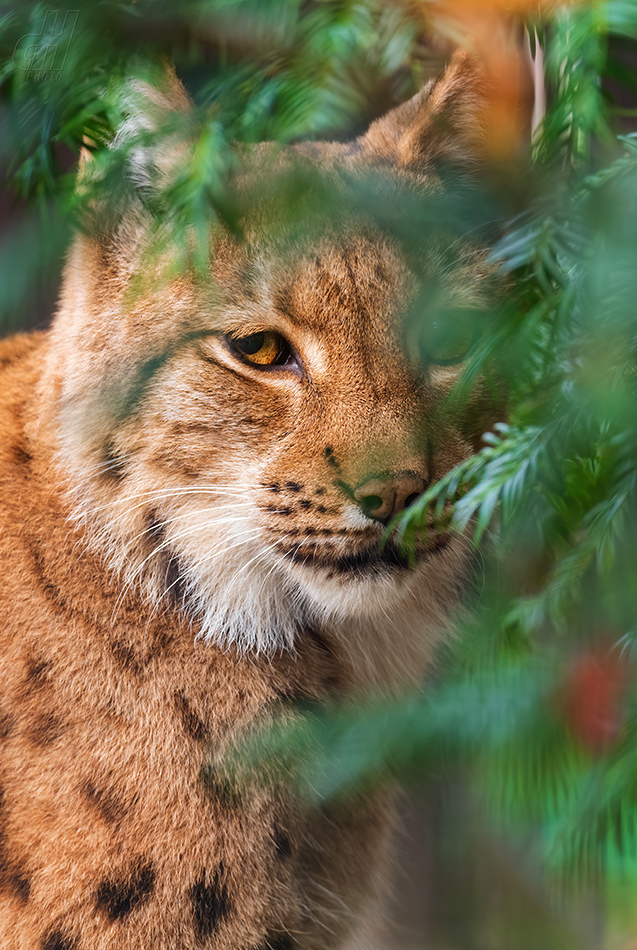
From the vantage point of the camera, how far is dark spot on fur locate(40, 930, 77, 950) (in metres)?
1.49

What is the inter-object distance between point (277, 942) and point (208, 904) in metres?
0.17

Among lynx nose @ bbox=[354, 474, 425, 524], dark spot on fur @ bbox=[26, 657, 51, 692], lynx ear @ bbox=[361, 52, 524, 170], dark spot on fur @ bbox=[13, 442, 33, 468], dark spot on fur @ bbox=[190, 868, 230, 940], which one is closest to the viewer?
lynx ear @ bbox=[361, 52, 524, 170]

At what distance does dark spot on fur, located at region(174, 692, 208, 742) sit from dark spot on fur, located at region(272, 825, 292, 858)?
20cm

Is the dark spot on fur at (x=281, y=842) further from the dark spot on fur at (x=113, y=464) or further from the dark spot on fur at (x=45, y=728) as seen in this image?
the dark spot on fur at (x=113, y=464)

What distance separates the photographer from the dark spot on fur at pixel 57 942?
58.6 inches

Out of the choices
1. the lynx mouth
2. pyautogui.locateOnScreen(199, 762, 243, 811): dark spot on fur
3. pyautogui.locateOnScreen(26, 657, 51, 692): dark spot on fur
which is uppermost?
the lynx mouth

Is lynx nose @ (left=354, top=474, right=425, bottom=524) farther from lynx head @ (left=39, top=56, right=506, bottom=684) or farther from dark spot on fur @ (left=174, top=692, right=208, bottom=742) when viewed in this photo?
dark spot on fur @ (left=174, top=692, right=208, bottom=742)

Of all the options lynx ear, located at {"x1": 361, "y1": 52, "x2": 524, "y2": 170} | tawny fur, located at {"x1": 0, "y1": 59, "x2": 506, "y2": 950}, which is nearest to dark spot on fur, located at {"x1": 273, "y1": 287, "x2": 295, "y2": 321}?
tawny fur, located at {"x1": 0, "y1": 59, "x2": 506, "y2": 950}

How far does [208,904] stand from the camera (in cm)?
153

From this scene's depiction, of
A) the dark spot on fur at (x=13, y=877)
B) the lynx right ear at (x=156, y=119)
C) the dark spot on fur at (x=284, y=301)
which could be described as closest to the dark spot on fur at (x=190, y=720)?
the dark spot on fur at (x=13, y=877)

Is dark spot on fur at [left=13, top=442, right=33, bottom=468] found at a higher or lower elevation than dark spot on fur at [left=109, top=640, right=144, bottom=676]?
higher

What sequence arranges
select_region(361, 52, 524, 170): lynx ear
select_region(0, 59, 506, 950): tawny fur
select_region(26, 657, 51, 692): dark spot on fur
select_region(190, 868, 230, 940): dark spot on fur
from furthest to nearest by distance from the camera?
1. select_region(26, 657, 51, 692): dark spot on fur
2. select_region(190, 868, 230, 940): dark spot on fur
3. select_region(0, 59, 506, 950): tawny fur
4. select_region(361, 52, 524, 170): lynx ear

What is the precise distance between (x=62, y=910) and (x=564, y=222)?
1.35 m

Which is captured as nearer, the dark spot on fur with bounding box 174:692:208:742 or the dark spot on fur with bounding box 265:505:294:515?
the dark spot on fur with bounding box 265:505:294:515
